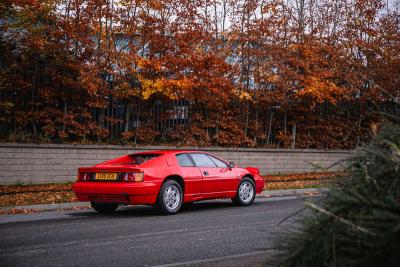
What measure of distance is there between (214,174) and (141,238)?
14.7ft

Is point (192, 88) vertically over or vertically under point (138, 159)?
over

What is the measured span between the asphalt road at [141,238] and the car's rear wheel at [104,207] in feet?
0.65

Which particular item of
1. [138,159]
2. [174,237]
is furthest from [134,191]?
[174,237]

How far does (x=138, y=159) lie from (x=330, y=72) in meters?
15.3

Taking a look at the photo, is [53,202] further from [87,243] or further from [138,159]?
[87,243]

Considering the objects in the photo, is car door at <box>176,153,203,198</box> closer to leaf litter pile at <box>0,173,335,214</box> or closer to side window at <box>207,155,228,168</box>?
side window at <box>207,155,228,168</box>

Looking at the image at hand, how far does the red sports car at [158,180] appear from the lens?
1072 centimetres

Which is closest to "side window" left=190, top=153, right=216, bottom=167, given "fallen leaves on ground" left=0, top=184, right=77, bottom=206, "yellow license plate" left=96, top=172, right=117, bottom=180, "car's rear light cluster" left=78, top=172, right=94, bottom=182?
"yellow license plate" left=96, top=172, right=117, bottom=180

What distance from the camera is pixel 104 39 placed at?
64.4ft

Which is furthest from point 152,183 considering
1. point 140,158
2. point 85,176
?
point 85,176

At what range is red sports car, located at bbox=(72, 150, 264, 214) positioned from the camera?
10719 mm

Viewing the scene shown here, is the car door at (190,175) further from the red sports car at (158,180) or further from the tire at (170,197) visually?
the tire at (170,197)

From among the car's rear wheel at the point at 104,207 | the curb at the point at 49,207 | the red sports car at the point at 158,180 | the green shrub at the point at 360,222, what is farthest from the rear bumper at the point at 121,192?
the green shrub at the point at 360,222

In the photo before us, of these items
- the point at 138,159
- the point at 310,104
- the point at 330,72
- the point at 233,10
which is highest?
the point at 233,10
